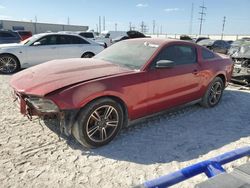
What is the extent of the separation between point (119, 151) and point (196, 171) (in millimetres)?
1716

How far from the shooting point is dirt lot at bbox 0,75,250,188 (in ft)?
9.72

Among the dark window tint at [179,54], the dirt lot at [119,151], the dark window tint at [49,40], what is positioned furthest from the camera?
the dark window tint at [49,40]

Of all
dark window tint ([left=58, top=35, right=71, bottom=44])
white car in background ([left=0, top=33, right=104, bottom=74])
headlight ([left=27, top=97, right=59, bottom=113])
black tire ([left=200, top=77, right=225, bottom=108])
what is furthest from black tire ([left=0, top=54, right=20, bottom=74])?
black tire ([left=200, top=77, right=225, bottom=108])

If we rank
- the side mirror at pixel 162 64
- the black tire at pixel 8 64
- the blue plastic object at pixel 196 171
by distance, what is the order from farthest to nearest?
the black tire at pixel 8 64 < the side mirror at pixel 162 64 < the blue plastic object at pixel 196 171

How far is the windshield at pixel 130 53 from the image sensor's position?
4241 mm

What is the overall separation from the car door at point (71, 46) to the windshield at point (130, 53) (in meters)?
5.08

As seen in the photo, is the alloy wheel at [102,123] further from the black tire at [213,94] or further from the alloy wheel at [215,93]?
the alloy wheel at [215,93]

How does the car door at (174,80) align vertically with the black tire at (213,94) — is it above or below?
above

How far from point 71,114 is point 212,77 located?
341 centimetres

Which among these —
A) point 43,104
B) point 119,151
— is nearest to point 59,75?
point 43,104

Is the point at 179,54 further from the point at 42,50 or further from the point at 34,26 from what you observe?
the point at 34,26

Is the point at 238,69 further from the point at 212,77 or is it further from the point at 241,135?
the point at 241,135

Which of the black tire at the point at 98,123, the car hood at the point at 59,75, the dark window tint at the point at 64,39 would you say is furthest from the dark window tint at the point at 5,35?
the black tire at the point at 98,123

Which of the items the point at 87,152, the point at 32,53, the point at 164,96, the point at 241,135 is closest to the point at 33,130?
the point at 87,152
